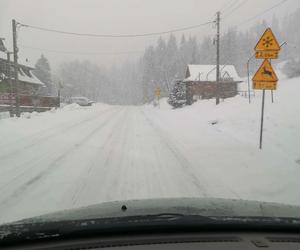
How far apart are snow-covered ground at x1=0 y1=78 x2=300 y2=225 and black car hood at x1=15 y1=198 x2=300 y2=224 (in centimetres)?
318

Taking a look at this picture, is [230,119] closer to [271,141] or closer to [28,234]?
[271,141]

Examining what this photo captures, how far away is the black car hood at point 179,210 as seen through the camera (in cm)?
357

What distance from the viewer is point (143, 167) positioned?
11.2 meters

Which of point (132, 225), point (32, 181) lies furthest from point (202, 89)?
point (132, 225)

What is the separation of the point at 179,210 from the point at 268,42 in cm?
1124

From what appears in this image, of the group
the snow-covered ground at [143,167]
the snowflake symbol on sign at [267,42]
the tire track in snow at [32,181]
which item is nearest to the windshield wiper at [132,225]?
the snow-covered ground at [143,167]

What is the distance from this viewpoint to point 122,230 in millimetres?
3133

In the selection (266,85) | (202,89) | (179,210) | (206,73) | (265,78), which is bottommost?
(202,89)

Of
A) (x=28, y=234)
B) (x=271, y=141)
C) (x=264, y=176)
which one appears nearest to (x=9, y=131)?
(x=271, y=141)

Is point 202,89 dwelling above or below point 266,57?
below

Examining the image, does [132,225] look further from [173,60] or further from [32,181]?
[173,60]

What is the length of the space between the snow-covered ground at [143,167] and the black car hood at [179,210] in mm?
3183

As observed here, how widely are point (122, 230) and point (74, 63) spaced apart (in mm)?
153177

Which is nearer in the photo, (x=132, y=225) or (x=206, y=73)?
(x=132, y=225)
